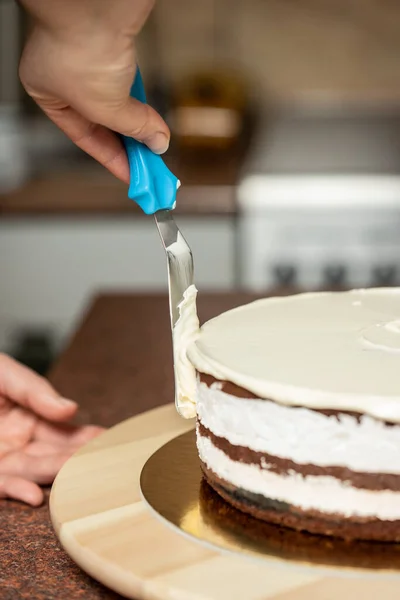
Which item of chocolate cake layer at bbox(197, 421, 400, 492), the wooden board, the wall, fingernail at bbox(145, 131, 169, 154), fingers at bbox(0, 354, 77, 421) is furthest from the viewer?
the wall

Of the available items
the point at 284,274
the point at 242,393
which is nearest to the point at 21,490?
the point at 242,393

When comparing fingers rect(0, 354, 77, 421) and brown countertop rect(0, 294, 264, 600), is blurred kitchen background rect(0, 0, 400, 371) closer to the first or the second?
brown countertop rect(0, 294, 264, 600)

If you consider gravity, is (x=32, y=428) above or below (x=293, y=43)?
below

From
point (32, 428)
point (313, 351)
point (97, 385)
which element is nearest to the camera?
point (313, 351)

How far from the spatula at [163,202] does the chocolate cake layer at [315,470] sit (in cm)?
13

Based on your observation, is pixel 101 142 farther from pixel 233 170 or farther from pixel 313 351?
pixel 233 170

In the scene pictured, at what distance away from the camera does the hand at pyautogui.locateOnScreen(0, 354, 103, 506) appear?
101 centimetres

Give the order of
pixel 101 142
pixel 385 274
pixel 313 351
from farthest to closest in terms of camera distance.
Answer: pixel 385 274 < pixel 101 142 < pixel 313 351

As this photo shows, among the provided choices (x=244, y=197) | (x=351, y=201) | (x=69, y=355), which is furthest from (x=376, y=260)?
(x=69, y=355)

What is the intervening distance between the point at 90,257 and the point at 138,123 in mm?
1903

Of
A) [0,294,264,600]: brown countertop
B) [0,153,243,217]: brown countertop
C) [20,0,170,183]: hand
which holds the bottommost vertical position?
[0,153,243,217]: brown countertop

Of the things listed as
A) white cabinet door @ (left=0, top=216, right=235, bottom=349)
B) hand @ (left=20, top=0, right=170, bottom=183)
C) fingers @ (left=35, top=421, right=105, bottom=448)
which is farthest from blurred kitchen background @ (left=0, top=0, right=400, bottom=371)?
hand @ (left=20, top=0, right=170, bottom=183)

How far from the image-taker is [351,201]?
2734mm

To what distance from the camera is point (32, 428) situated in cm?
110
